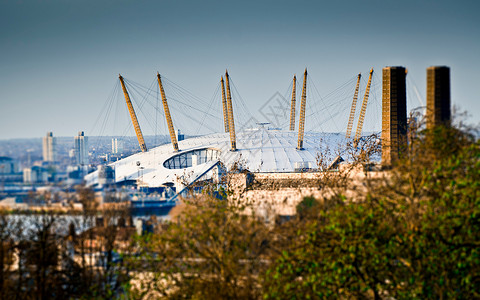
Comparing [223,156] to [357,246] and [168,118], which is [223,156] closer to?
[168,118]

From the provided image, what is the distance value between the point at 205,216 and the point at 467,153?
864cm

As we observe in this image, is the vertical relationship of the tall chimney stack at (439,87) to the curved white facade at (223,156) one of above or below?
above

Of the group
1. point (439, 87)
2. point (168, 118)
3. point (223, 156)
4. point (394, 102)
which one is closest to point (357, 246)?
point (439, 87)

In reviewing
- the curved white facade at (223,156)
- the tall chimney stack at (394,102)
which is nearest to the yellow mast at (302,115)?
the curved white facade at (223,156)

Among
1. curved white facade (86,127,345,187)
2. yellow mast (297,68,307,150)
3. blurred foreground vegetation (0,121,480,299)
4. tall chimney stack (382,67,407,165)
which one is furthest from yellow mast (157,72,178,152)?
blurred foreground vegetation (0,121,480,299)

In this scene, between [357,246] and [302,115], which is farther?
[302,115]

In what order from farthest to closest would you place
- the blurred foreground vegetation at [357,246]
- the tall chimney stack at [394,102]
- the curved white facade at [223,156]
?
1. the curved white facade at [223,156]
2. the tall chimney stack at [394,102]
3. the blurred foreground vegetation at [357,246]

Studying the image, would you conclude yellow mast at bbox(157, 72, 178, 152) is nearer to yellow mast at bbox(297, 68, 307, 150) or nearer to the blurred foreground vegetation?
yellow mast at bbox(297, 68, 307, 150)

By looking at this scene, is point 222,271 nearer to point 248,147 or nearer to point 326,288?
point 326,288

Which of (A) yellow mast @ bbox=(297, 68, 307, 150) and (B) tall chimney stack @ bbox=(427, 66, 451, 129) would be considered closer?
(B) tall chimney stack @ bbox=(427, 66, 451, 129)

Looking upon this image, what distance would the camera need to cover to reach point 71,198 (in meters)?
22.7

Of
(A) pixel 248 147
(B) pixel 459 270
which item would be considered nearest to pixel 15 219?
(B) pixel 459 270

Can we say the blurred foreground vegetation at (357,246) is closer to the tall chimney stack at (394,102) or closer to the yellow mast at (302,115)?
the tall chimney stack at (394,102)

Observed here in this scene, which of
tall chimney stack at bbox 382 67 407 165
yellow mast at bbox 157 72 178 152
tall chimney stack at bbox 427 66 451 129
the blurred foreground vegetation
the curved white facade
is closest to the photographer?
the blurred foreground vegetation
